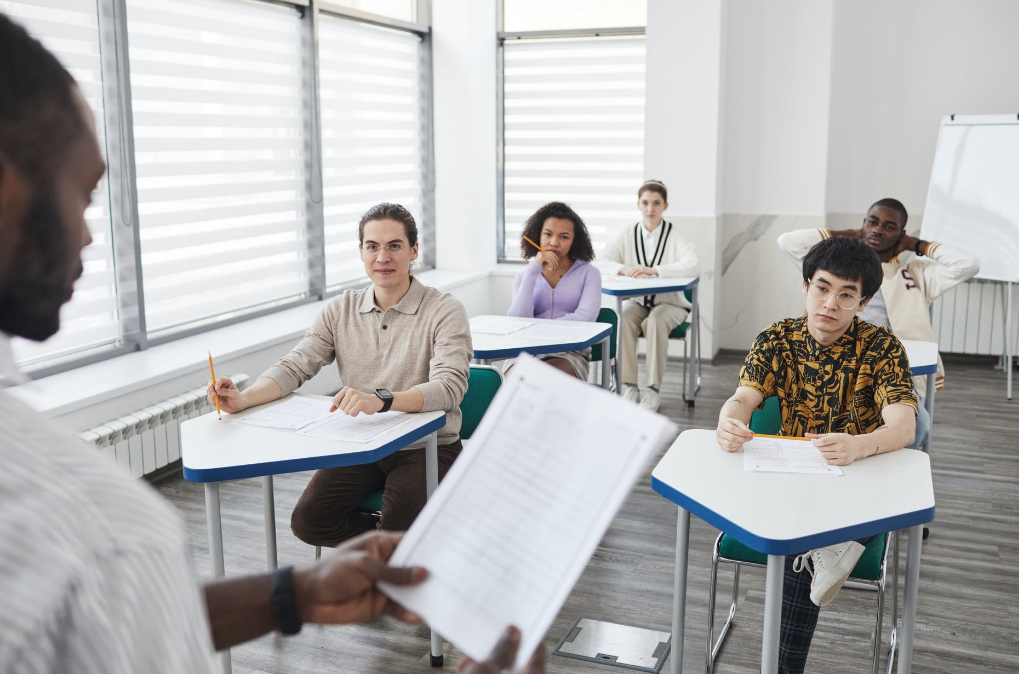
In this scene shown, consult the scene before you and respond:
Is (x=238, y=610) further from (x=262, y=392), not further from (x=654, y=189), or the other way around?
(x=654, y=189)

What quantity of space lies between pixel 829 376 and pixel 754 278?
4424mm

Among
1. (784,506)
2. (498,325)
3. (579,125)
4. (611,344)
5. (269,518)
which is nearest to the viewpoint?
(784,506)

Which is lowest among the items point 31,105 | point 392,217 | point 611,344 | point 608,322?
point 611,344

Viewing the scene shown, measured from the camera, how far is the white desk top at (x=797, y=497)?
1.76m

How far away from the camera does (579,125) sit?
7.07 meters

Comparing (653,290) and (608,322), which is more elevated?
(653,290)

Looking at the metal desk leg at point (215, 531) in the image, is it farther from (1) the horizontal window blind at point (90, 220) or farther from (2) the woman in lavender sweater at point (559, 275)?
(2) the woman in lavender sweater at point (559, 275)

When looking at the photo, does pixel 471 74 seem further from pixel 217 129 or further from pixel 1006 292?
pixel 1006 292

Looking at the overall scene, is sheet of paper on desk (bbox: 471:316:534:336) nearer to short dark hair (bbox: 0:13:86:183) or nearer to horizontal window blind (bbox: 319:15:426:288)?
horizontal window blind (bbox: 319:15:426:288)

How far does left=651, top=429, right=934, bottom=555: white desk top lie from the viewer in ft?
5.77

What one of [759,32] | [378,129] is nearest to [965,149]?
[759,32]

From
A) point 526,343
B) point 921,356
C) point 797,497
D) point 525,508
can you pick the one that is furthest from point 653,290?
point 525,508

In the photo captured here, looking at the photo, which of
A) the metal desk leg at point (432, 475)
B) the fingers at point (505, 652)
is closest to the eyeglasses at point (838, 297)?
the metal desk leg at point (432, 475)

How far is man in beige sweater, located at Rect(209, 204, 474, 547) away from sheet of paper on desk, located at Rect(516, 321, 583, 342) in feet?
3.11
